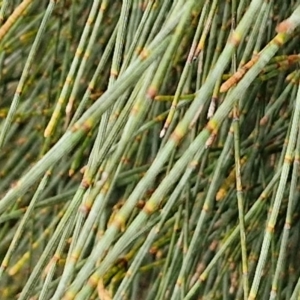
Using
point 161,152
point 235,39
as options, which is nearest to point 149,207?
point 161,152

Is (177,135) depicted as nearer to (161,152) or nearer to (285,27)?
(161,152)

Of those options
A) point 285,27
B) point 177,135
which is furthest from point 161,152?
point 285,27

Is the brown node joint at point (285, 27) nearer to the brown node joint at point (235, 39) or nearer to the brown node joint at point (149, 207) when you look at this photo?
the brown node joint at point (235, 39)

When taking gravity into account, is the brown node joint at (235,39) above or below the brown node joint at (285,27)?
above

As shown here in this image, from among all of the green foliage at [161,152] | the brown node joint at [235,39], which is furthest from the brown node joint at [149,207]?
the brown node joint at [235,39]

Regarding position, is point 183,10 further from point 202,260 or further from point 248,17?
point 202,260

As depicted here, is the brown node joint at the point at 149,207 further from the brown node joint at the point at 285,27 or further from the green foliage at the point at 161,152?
the brown node joint at the point at 285,27

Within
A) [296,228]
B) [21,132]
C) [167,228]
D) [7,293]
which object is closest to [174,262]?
[167,228]

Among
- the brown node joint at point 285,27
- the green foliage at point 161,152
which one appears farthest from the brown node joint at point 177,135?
the brown node joint at point 285,27

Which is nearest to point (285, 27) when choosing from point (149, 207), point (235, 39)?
point (235, 39)
